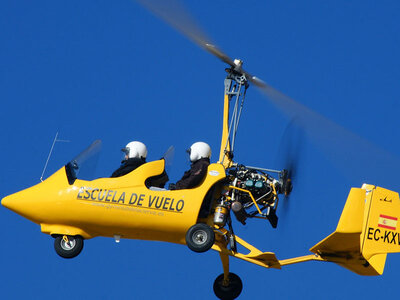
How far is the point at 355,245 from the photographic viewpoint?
18.9 meters

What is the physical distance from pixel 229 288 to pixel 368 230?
3370 mm

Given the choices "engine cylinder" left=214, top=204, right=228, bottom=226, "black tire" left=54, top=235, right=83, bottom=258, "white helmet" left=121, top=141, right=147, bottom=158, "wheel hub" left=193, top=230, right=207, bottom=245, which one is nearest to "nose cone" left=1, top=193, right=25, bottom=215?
"black tire" left=54, top=235, right=83, bottom=258

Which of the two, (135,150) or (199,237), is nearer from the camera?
(199,237)

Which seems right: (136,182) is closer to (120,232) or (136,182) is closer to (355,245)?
(120,232)

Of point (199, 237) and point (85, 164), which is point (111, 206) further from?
point (199, 237)

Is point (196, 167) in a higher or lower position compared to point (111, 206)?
higher

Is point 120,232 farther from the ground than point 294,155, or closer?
closer

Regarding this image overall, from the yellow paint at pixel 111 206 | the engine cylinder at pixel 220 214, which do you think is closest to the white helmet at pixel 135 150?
the yellow paint at pixel 111 206

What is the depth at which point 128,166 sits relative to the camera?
18812 millimetres

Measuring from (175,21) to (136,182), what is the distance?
2.94 m

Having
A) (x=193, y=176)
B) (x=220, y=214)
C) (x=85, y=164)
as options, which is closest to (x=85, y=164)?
(x=85, y=164)

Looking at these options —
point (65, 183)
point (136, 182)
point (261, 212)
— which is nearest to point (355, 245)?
point (261, 212)

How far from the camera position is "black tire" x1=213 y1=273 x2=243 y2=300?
20594 mm

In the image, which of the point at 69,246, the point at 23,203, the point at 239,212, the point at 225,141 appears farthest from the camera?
the point at 225,141
